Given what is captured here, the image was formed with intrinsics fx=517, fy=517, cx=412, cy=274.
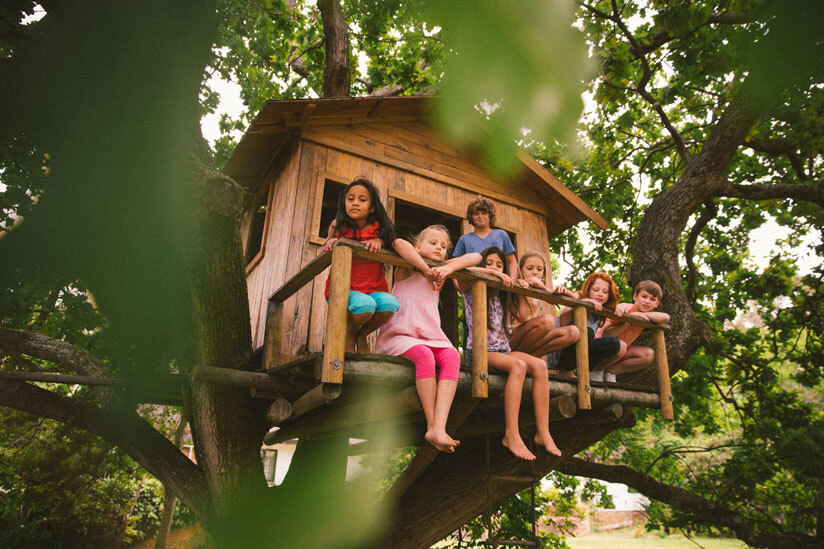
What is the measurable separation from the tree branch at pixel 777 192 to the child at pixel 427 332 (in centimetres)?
565

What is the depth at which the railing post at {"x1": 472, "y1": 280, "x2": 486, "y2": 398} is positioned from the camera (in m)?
3.93

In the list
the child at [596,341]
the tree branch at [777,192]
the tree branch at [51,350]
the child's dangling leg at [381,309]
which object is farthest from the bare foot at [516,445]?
the tree branch at [777,192]

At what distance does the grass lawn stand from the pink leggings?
24.1 meters

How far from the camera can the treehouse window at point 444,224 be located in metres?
7.42

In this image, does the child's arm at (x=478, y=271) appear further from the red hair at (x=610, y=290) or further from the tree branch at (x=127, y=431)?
the tree branch at (x=127, y=431)

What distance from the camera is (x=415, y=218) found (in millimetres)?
9102

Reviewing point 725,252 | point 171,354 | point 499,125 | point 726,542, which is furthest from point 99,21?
point 726,542

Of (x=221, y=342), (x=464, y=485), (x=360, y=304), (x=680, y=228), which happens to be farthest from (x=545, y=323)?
(x=680, y=228)

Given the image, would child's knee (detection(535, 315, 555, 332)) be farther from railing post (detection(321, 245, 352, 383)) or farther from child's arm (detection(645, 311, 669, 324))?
railing post (detection(321, 245, 352, 383))

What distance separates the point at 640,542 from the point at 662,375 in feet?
85.4

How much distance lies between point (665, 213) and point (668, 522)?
532 cm

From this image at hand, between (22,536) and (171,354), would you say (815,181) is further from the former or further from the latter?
(22,536)

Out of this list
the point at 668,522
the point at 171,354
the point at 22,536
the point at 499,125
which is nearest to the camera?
the point at 499,125

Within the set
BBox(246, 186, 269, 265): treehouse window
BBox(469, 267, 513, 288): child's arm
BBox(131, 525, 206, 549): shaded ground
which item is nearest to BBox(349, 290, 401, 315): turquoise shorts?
BBox(469, 267, 513, 288): child's arm
